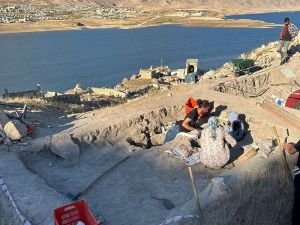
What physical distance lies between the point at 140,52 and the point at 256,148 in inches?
2083

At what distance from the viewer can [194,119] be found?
12.8 m

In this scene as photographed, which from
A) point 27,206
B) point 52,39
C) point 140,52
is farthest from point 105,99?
point 52,39

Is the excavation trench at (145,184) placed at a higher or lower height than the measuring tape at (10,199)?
lower

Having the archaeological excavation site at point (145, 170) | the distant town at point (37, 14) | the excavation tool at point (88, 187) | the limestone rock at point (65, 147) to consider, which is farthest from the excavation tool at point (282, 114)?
the distant town at point (37, 14)

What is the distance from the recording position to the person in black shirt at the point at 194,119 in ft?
41.2

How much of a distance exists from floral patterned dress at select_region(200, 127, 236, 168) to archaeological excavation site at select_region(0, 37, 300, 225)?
283mm

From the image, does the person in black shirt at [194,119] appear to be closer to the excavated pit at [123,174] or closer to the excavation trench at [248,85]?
the excavated pit at [123,174]

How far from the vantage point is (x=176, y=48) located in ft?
214

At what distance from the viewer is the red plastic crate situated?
7.66 metres

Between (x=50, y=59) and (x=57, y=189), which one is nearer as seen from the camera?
(x=57, y=189)

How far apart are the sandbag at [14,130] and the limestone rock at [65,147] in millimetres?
905

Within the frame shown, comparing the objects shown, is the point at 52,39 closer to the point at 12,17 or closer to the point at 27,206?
the point at 12,17

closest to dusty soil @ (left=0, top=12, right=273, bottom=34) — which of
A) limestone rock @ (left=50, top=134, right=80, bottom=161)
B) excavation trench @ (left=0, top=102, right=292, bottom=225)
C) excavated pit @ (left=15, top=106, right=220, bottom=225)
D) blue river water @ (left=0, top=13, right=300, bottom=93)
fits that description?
blue river water @ (left=0, top=13, right=300, bottom=93)

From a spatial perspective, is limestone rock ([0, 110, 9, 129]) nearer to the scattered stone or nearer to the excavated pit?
the excavated pit
